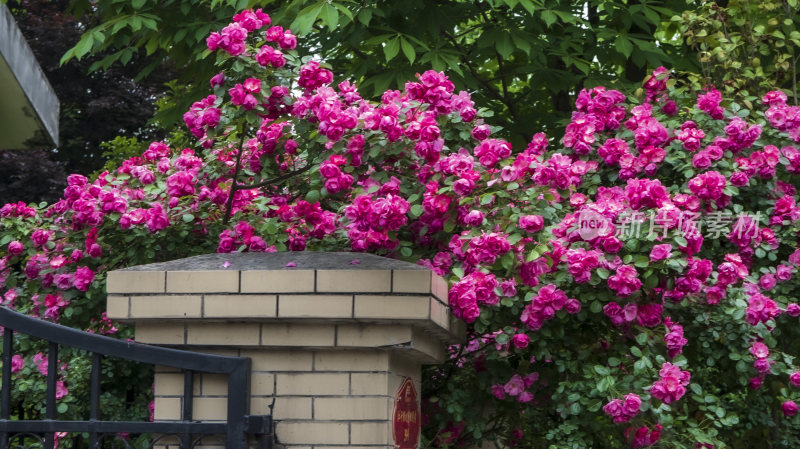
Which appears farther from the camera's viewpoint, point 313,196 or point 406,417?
point 313,196

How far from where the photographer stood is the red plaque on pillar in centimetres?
274

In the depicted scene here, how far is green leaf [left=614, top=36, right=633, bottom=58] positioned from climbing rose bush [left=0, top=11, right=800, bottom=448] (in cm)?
158

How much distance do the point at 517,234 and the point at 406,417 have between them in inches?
30.5

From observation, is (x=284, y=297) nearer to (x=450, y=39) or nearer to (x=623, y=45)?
(x=623, y=45)

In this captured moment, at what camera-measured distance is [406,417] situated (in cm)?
287

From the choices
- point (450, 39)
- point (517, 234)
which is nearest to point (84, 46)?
point (450, 39)

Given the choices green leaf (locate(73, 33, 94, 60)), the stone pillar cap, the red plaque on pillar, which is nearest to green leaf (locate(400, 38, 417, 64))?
green leaf (locate(73, 33, 94, 60))

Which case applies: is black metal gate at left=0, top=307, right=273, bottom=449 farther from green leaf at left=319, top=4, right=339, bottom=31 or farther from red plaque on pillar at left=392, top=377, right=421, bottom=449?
green leaf at left=319, top=4, right=339, bottom=31

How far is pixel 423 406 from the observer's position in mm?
3564

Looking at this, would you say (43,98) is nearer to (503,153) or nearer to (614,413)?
(503,153)

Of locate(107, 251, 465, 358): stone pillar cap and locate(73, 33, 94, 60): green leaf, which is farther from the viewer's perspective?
locate(73, 33, 94, 60): green leaf

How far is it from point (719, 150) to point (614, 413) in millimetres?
1468

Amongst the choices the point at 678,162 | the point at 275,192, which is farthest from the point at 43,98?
the point at 678,162

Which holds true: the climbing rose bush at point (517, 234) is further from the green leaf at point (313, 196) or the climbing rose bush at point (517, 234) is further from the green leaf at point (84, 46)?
the green leaf at point (84, 46)
